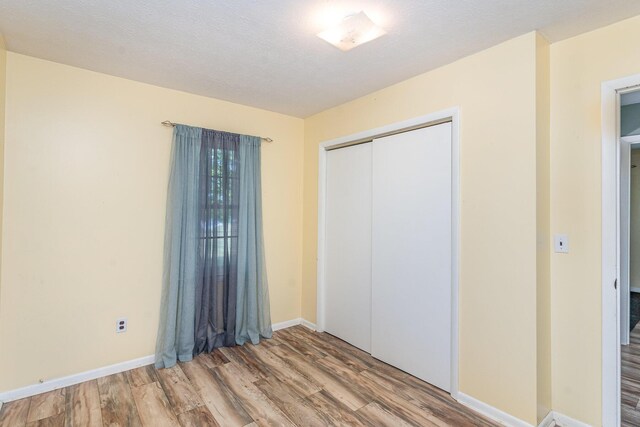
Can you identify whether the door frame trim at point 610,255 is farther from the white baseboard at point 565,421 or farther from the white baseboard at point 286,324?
the white baseboard at point 286,324

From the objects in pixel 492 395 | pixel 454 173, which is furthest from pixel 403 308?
pixel 454 173

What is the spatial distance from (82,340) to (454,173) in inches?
124

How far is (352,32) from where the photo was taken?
1.77 meters

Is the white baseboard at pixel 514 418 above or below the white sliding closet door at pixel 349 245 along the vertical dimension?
below

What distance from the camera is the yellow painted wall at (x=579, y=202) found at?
6.15 ft

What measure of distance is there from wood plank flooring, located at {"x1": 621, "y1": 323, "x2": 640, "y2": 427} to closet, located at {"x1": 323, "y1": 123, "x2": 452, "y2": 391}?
3.59ft

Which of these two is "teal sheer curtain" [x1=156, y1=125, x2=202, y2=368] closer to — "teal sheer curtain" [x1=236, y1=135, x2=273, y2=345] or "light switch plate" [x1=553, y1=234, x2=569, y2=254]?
"teal sheer curtain" [x1=236, y1=135, x2=273, y2=345]

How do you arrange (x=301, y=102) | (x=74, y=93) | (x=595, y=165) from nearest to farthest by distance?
(x=595, y=165) → (x=74, y=93) → (x=301, y=102)

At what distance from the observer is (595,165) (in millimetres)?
1893

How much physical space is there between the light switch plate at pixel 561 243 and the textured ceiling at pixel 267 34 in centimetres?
127

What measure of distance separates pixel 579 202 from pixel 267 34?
2.21m

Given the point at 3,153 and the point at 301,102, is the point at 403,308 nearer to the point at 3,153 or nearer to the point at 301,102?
the point at 301,102

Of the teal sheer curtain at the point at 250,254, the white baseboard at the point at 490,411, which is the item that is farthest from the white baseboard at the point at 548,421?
the teal sheer curtain at the point at 250,254

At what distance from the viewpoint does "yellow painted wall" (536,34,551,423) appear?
6.31 ft
